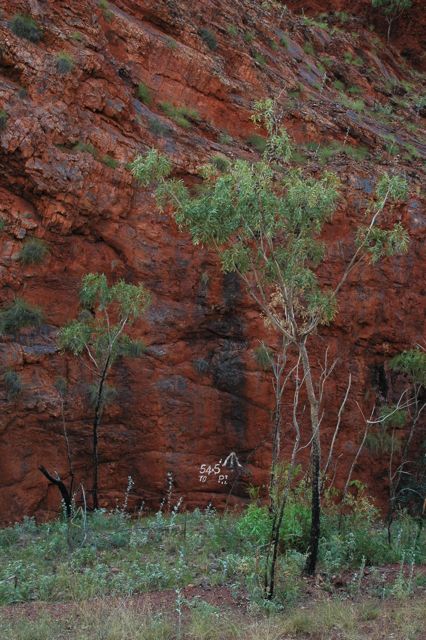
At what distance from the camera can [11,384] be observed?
12531 millimetres

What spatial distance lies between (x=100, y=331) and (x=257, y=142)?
7635 mm

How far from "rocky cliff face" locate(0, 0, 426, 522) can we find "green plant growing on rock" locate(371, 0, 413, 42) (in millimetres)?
13782

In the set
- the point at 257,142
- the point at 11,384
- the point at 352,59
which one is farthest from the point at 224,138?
the point at 352,59

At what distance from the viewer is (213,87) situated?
17.9m

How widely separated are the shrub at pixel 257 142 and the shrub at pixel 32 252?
6783 mm

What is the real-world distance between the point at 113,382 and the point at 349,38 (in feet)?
61.3

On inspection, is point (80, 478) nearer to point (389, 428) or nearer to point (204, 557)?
point (204, 557)

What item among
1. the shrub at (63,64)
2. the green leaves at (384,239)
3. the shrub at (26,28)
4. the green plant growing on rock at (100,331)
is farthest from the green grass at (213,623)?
the shrub at (26,28)

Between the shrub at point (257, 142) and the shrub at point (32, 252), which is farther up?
the shrub at point (257, 142)

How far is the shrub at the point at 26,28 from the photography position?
14641 mm

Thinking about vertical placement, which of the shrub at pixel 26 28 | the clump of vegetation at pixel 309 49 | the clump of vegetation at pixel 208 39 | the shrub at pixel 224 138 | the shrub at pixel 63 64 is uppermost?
the clump of vegetation at pixel 309 49

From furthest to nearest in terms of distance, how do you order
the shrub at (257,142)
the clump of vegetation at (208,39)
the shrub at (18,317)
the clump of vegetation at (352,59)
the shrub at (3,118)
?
the clump of vegetation at (352,59) < the clump of vegetation at (208,39) < the shrub at (257,142) < the shrub at (3,118) < the shrub at (18,317)

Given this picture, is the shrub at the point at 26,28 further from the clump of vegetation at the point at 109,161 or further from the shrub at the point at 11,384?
the shrub at the point at 11,384

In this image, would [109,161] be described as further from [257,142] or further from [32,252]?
[257,142]
